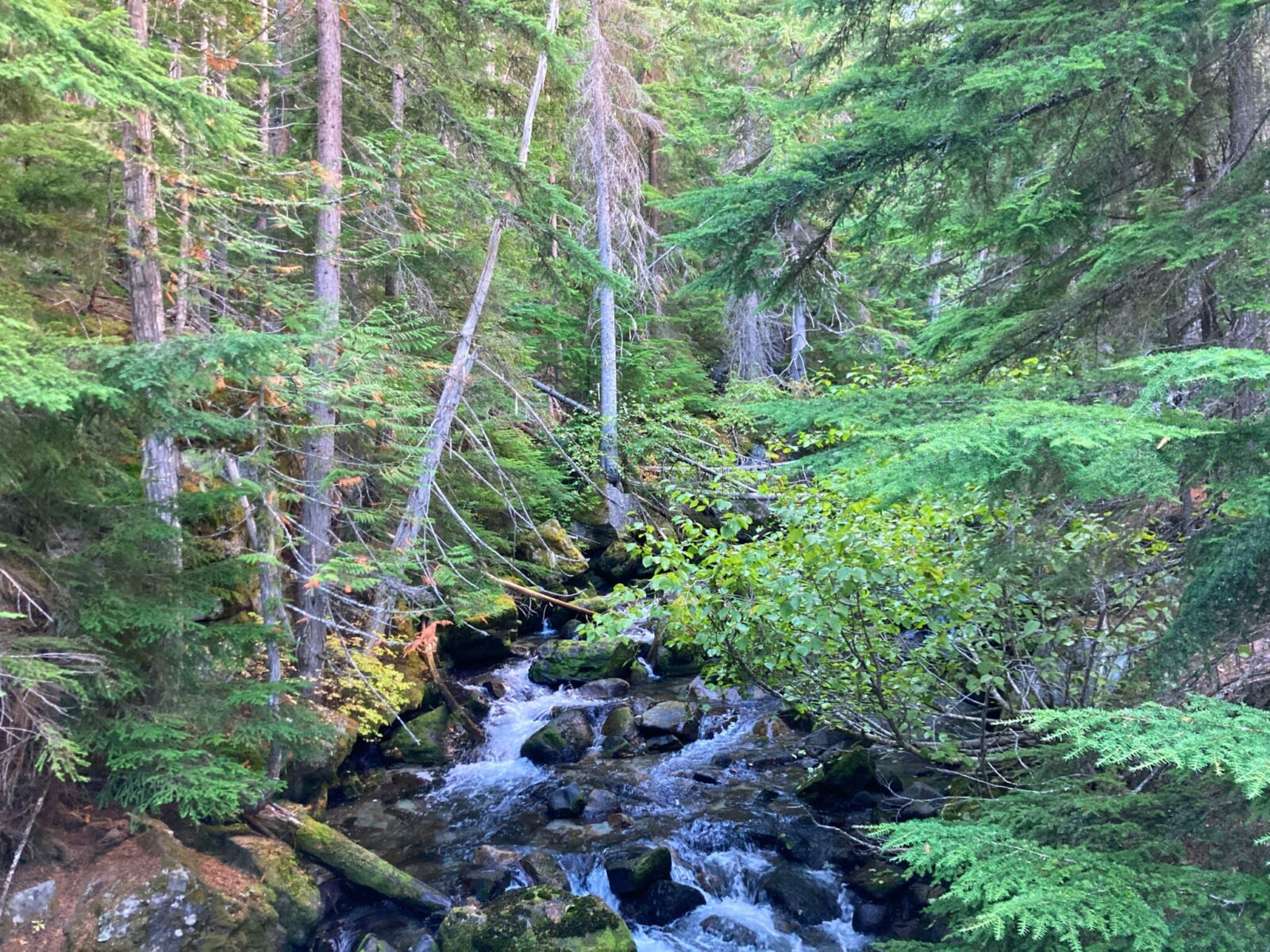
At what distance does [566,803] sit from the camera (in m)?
8.90

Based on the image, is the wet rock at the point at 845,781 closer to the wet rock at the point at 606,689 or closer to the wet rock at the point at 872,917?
the wet rock at the point at 872,917

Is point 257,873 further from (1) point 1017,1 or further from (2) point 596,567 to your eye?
(2) point 596,567

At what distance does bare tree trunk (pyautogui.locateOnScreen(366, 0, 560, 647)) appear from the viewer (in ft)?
29.8

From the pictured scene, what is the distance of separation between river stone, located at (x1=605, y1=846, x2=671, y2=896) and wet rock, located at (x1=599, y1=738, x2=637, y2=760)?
2423 mm

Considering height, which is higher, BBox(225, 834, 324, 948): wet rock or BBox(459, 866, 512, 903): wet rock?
A: BBox(225, 834, 324, 948): wet rock

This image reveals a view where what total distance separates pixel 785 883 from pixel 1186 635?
495cm

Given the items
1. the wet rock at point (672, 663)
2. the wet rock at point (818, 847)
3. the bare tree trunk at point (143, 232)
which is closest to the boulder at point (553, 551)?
the wet rock at point (672, 663)

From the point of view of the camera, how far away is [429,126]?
10.5 m

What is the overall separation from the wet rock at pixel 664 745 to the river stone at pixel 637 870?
8.33 ft

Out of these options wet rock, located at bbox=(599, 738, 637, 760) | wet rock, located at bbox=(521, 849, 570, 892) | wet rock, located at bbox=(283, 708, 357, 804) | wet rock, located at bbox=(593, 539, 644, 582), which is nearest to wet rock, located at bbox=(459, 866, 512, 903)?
wet rock, located at bbox=(521, 849, 570, 892)

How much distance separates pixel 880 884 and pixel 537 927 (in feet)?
10.6

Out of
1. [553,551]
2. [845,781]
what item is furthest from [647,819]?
[553,551]

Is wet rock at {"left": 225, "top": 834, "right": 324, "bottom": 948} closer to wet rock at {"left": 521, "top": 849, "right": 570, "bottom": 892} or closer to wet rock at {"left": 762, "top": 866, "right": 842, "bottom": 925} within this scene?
wet rock at {"left": 521, "top": 849, "right": 570, "bottom": 892}

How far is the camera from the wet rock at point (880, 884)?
7082 millimetres
